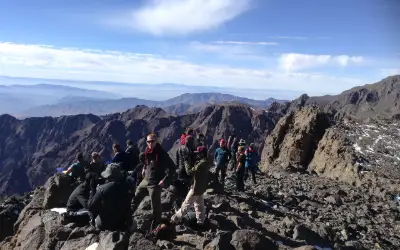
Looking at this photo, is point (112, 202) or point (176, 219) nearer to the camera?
point (112, 202)

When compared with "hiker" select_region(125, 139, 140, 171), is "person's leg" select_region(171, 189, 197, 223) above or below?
below

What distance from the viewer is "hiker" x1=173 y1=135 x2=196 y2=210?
1352 centimetres

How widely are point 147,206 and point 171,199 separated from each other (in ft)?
3.55

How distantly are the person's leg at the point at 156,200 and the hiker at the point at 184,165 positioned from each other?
1.95 m

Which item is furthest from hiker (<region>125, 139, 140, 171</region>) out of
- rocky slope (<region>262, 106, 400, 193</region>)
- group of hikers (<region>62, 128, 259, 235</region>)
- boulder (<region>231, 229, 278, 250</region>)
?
rocky slope (<region>262, 106, 400, 193</region>)

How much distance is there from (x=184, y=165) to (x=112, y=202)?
4274 millimetres

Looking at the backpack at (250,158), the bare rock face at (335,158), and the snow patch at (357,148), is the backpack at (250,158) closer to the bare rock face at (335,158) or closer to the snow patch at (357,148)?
the bare rock face at (335,158)

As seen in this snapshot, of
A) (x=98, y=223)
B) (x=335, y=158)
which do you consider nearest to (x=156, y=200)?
(x=98, y=223)

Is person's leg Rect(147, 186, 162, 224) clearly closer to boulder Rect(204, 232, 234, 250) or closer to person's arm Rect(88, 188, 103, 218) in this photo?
person's arm Rect(88, 188, 103, 218)

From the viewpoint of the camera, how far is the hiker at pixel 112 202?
1006cm

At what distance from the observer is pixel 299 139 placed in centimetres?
4041

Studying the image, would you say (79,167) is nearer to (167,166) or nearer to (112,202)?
(167,166)

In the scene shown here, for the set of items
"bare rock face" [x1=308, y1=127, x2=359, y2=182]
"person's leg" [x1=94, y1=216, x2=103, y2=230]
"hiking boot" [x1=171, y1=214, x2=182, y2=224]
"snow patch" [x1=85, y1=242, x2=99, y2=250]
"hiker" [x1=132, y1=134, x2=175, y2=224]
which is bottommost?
"bare rock face" [x1=308, y1=127, x2=359, y2=182]

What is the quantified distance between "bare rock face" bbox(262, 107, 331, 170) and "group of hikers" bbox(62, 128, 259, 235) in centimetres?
2567
